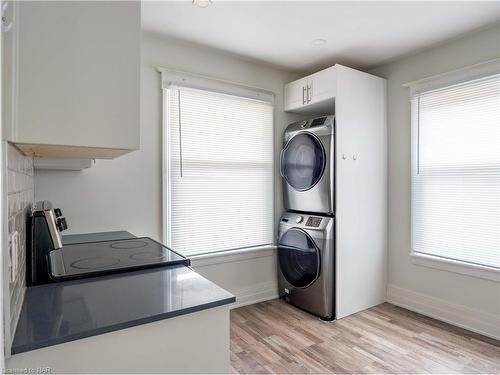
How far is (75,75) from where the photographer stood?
0.98 meters

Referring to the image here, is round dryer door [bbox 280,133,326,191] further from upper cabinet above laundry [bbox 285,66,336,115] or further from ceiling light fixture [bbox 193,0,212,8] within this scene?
ceiling light fixture [bbox 193,0,212,8]

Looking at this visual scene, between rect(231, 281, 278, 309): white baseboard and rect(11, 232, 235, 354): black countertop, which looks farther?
rect(231, 281, 278, 309): white baseboard

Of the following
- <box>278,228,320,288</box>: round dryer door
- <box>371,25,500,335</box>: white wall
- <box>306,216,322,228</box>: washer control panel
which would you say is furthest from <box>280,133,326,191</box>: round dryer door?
<box>371,25,500,335</box>: white wall

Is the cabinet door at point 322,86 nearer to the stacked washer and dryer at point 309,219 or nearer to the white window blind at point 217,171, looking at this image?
the stacked washer and dryer at point 309,219

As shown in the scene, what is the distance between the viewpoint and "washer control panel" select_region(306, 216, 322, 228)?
2.88 m

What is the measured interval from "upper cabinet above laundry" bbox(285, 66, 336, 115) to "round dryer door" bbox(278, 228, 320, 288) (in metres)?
1.25

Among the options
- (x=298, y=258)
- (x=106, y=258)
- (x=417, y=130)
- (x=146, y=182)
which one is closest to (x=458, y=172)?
(x=417, y=130)

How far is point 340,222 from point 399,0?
5.66 ft

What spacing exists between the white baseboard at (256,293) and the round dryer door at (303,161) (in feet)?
3.57

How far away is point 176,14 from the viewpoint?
7.44 ft

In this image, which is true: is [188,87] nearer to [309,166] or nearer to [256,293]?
[309,166]

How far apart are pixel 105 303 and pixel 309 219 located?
220 centimetres

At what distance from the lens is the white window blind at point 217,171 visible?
109 inches

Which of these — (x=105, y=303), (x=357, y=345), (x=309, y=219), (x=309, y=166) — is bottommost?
(x=357, y=345)
